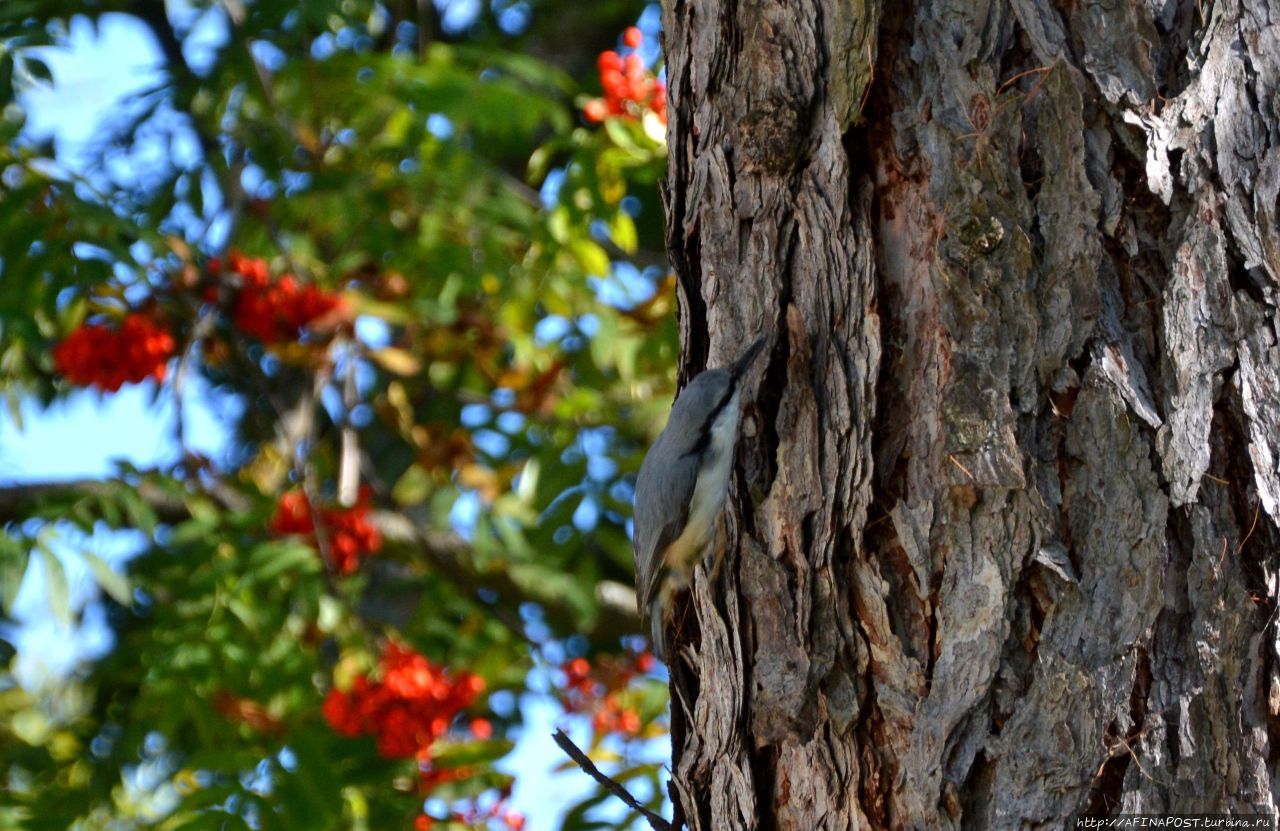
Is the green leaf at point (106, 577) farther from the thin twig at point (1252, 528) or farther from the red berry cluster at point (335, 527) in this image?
the thin twig at point (1252, 528)

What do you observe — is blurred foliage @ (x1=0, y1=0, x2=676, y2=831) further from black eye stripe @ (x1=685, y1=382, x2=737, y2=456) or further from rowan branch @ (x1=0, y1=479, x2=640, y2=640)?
black eye stripe @ (x1=685, y1=382, x2=737, y2=456)

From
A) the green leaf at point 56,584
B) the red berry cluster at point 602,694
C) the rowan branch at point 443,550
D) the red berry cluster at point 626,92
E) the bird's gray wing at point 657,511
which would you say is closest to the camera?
the bird's gray wing at point 657,511

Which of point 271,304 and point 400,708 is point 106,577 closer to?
point 400,708

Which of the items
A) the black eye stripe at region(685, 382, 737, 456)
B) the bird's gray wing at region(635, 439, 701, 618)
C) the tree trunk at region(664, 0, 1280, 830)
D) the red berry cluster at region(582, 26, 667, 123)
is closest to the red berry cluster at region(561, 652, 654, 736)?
the bird's gray wing at region(635, 439, 701, 618)

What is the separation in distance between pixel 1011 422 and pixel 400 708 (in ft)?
5.99

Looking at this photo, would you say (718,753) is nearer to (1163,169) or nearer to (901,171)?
(901,171)

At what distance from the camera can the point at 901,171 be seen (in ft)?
5.02

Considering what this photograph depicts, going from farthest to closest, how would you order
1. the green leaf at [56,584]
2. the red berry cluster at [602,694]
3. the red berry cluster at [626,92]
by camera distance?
the red berry cluster at [602,694]
the red berry cluster at [626,92]
the green leaf at [56,584]

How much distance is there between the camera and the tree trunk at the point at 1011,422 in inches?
54.6

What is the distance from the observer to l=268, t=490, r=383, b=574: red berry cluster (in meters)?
3.29

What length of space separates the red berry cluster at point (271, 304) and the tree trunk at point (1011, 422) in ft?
6.99

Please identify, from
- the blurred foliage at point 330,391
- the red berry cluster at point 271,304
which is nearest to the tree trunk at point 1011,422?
the blurred foliage at point 330,391

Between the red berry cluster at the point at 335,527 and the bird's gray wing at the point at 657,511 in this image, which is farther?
the red berry cluster at the point at 335,527

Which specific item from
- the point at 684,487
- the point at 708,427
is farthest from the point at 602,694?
the point at 708,427
